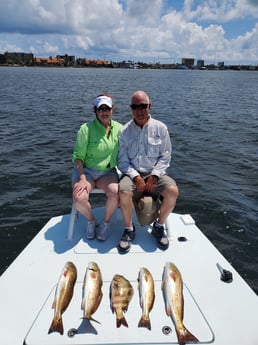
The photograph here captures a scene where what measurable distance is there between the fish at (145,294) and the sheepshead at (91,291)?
41cm

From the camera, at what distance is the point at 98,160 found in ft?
14.4

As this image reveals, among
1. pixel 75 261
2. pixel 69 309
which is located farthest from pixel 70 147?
pixel 69 309

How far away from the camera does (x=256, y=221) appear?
6.37 m

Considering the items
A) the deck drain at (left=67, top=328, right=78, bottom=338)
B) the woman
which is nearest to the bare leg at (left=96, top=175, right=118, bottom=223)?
the woman

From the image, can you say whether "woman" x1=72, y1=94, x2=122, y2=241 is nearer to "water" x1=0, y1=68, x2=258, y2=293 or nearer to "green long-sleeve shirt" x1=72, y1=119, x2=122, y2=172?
"green long-sleeve shirt" x1=72, y1=119, x2=122, y2=172

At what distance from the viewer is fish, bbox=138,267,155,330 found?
2.82 m

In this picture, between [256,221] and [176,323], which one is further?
[256,221]

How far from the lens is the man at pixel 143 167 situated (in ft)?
13.2

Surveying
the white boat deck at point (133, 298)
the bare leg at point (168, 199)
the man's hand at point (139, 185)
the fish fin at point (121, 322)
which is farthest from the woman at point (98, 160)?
the fish fin at point (121, 322)

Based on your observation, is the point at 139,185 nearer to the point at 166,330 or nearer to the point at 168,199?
the point at 168,199

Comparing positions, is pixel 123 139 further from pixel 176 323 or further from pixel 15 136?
pixel 15 136

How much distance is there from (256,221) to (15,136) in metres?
10.2

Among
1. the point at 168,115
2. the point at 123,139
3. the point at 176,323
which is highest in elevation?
the point at 123,139

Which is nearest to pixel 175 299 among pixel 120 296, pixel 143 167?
pixel 120 296
